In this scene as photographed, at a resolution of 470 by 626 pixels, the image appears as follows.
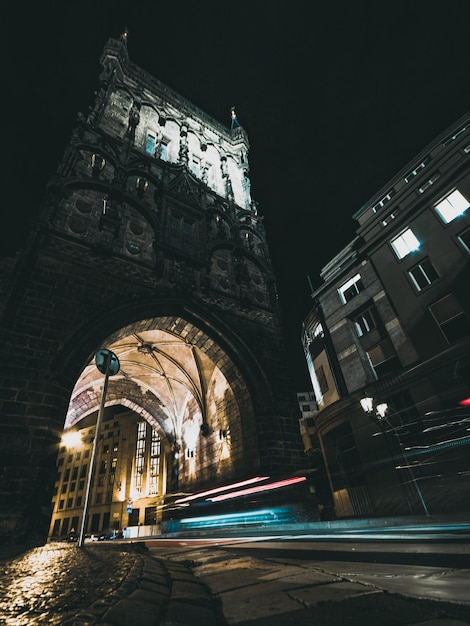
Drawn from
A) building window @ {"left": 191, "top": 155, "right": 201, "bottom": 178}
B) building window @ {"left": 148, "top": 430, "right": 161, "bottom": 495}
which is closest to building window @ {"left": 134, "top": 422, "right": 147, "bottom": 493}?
building window @ {"left": 148, "top": 430, "right": 161, "bottom": 495}

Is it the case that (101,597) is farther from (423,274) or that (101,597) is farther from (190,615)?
(423,274)

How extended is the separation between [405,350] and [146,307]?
12345 millimetres

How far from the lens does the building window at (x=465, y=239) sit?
45.1ft

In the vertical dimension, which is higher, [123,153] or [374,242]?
[123,153]

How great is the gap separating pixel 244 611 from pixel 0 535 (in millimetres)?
6714

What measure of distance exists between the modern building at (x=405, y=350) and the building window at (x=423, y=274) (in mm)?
52

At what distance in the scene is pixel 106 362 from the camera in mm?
6004

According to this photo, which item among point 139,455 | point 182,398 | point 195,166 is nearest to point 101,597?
point 182,398

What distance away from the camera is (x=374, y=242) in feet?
61.2

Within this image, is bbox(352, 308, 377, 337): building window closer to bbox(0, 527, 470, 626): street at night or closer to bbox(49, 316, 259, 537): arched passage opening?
bbox(49, 316, 259, 537): arched passage opening

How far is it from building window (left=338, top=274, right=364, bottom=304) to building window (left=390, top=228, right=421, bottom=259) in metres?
2.69

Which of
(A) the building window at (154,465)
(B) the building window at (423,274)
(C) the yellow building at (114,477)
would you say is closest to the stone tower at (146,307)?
(B) the building window at (423,274)

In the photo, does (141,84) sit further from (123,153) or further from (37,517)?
(37,517)

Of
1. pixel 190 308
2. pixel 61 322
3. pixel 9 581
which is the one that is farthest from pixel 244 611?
pixel 190 308
